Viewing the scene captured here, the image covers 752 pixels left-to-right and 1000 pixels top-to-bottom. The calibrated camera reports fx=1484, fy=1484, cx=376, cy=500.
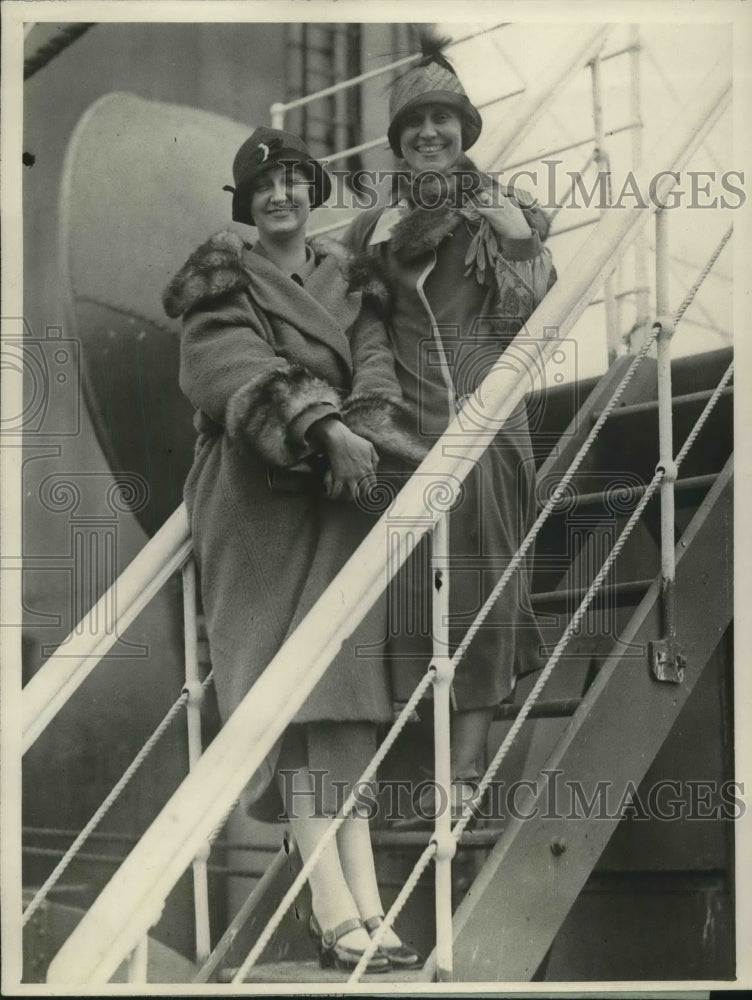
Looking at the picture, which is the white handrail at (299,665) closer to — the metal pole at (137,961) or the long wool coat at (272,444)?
the metal pole at (137,961)

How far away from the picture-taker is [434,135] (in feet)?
8.77

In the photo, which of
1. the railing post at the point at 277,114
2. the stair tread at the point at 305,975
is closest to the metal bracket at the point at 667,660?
the stair tread at the point at 305,975

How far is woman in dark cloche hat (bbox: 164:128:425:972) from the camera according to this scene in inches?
94.1

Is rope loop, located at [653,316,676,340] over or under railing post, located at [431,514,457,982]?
over

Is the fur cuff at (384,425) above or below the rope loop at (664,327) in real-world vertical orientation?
below

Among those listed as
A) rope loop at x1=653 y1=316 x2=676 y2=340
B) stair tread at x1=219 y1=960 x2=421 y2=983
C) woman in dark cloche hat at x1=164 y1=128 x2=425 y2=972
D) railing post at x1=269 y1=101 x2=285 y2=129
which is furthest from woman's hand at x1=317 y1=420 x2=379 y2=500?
railing post at x1=269 y1=101 x2=285 y2=129

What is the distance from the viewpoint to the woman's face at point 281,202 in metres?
2.67

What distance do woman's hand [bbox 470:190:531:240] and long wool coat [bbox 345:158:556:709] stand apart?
14 mm

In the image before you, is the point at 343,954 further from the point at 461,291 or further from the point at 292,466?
the point at 461,291

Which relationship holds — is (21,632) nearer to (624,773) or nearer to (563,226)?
(624,773)

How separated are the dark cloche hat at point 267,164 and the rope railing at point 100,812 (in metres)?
0.86

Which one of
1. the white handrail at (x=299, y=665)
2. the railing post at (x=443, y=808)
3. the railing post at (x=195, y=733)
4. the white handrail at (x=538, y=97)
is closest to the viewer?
the white handrail at (x=299, y=665)

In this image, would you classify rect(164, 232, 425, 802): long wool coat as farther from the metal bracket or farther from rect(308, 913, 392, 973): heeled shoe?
the metal bracket

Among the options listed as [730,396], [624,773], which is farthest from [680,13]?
[624,773]
